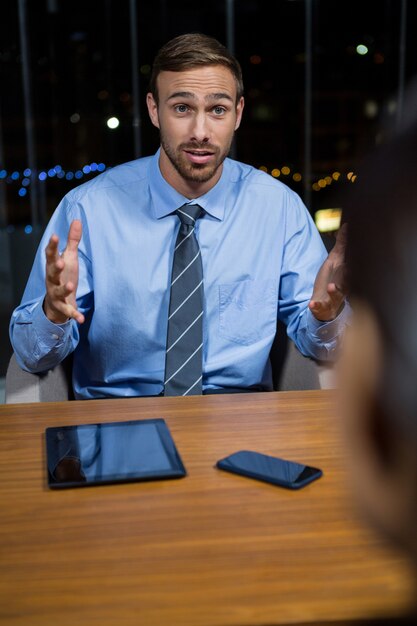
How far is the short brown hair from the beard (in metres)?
0.22

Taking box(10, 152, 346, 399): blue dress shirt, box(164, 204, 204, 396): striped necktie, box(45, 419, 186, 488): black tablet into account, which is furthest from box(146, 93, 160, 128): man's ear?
box(45, 419, 186, 488): black tablet

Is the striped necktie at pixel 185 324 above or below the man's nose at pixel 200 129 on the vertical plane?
below

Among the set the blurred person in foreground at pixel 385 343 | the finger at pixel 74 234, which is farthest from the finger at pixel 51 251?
the blurred person in foreground at pixel 385 343

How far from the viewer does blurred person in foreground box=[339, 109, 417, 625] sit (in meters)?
0.35

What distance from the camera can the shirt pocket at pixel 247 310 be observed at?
1.97m

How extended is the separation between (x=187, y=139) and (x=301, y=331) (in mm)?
616

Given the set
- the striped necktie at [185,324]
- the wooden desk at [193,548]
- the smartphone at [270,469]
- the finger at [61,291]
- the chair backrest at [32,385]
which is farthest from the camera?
the striped necktie at [185,324]

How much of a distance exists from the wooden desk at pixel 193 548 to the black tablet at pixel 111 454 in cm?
2

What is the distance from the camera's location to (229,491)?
102 centimetres

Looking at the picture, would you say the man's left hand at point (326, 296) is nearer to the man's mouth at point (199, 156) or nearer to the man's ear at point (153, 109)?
the man's mouth at point (199, 156)

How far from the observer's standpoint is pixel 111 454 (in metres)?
1.15

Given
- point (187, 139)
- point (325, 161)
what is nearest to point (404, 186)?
point (187, 139)

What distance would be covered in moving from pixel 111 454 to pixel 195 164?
3.52ft

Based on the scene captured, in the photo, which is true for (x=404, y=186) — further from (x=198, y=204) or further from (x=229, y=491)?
(x=198, y=204)
